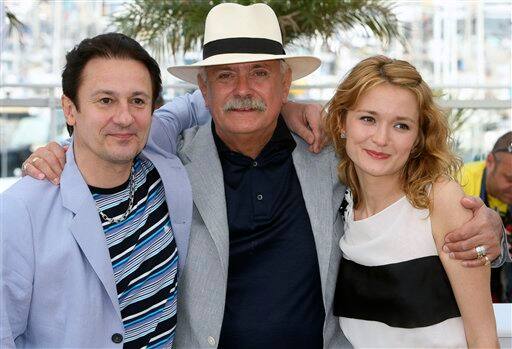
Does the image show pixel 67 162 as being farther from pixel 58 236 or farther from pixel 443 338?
pixel 443 338

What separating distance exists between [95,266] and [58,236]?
0.13 m

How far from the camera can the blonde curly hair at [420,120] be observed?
2289 mm

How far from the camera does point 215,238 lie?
7.89ft

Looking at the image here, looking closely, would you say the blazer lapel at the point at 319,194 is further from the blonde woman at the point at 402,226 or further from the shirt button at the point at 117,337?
the shirt button at the point at 117,337

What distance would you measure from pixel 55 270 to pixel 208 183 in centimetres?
70

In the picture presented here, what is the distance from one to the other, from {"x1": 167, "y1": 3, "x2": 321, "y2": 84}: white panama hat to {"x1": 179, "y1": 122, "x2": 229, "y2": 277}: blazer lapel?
0.28 m

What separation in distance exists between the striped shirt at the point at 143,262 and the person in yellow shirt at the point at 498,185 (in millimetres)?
2469

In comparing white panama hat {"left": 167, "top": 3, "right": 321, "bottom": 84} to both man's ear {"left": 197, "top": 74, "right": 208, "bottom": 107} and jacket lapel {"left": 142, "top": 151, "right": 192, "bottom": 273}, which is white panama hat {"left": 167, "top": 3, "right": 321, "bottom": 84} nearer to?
man's ear {"left": 197, "top": 74, "right": 208, "bottom": 107}

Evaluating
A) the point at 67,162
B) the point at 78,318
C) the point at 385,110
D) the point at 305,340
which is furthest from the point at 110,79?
the point at 305,340

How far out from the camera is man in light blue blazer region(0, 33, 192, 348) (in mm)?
1996

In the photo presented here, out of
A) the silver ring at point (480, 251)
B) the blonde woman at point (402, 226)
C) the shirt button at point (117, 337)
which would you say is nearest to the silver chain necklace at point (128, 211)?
the shirt button at point (117, 337)

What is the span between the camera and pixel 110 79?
2.14m

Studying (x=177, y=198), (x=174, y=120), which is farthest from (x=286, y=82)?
(x=177, y=198)

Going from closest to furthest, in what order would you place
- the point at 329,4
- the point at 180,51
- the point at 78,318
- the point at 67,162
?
the point at 78,318, the point at 67,162, the point at 329,4, the point at 180,51
